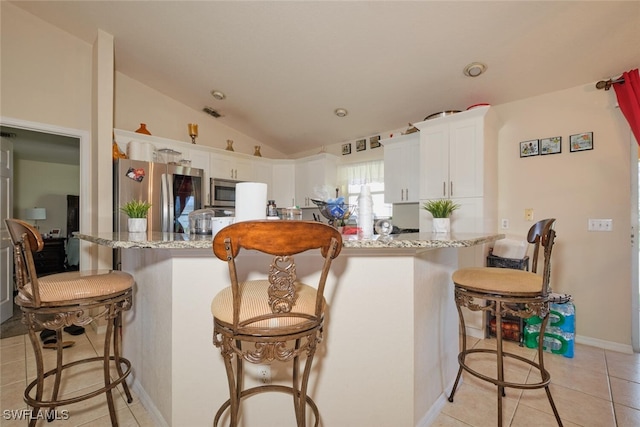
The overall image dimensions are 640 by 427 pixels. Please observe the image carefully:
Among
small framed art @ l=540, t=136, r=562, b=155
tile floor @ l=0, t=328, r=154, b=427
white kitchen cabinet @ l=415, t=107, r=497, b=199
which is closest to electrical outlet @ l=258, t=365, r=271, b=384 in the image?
tile floor @ l=0, t=328, r=154, b=427

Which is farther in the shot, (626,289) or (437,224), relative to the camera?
(626,289)

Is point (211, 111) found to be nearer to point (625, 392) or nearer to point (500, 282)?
point (500, 282)

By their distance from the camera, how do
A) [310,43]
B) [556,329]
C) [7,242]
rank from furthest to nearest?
[7,242], [310,43], [556,329]

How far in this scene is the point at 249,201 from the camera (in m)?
1.28

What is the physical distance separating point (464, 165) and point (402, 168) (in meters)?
0.81

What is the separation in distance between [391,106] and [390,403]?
9.80 ft

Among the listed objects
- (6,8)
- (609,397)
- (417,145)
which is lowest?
(609,397)

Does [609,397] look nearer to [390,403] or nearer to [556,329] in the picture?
[556,329]

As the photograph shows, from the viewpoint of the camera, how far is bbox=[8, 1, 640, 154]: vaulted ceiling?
78.9 inches

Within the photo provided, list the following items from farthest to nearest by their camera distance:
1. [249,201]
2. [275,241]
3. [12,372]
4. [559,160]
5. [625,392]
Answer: [559,160], [12,372], [625,392], [249,201], [275,241]

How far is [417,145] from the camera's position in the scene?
3.30 meters

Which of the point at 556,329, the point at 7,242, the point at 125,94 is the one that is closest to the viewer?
the point at 556,329

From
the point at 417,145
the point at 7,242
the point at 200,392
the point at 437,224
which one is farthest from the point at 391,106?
the point at 7,242

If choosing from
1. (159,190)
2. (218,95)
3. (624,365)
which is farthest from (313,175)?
(624,365)
